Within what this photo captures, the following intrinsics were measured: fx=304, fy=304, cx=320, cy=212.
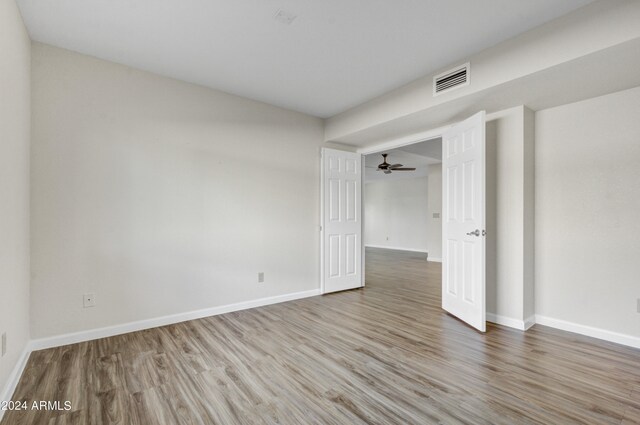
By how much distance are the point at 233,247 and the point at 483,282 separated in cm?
279

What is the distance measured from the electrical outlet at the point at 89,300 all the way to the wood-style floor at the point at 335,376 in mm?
350

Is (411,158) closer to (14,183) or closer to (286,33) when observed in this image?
(286,33)

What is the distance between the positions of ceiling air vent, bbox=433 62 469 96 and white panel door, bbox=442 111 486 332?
1.25ft

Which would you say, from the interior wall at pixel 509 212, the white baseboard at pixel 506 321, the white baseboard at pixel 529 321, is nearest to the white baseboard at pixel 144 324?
the white baseboard at pixel 506 321

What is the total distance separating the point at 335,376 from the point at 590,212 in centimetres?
288

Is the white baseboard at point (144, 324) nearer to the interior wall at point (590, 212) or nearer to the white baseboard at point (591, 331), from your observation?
the white baseboard at point (591, 331)

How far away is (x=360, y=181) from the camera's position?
197 inches

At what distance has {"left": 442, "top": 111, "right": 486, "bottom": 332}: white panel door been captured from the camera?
3.03m

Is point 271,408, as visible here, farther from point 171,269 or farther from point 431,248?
point 431,248

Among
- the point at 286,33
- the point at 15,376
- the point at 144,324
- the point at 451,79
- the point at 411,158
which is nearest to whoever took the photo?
the point at 15,376

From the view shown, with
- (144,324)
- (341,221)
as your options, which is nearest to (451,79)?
(341,221)

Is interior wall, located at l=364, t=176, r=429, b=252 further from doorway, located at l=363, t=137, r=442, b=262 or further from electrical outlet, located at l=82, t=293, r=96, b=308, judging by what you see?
electrical outlet, located at l=82, t=293, r=96, b=308

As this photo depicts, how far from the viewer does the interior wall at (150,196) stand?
2709 mm

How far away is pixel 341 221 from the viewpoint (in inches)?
188
